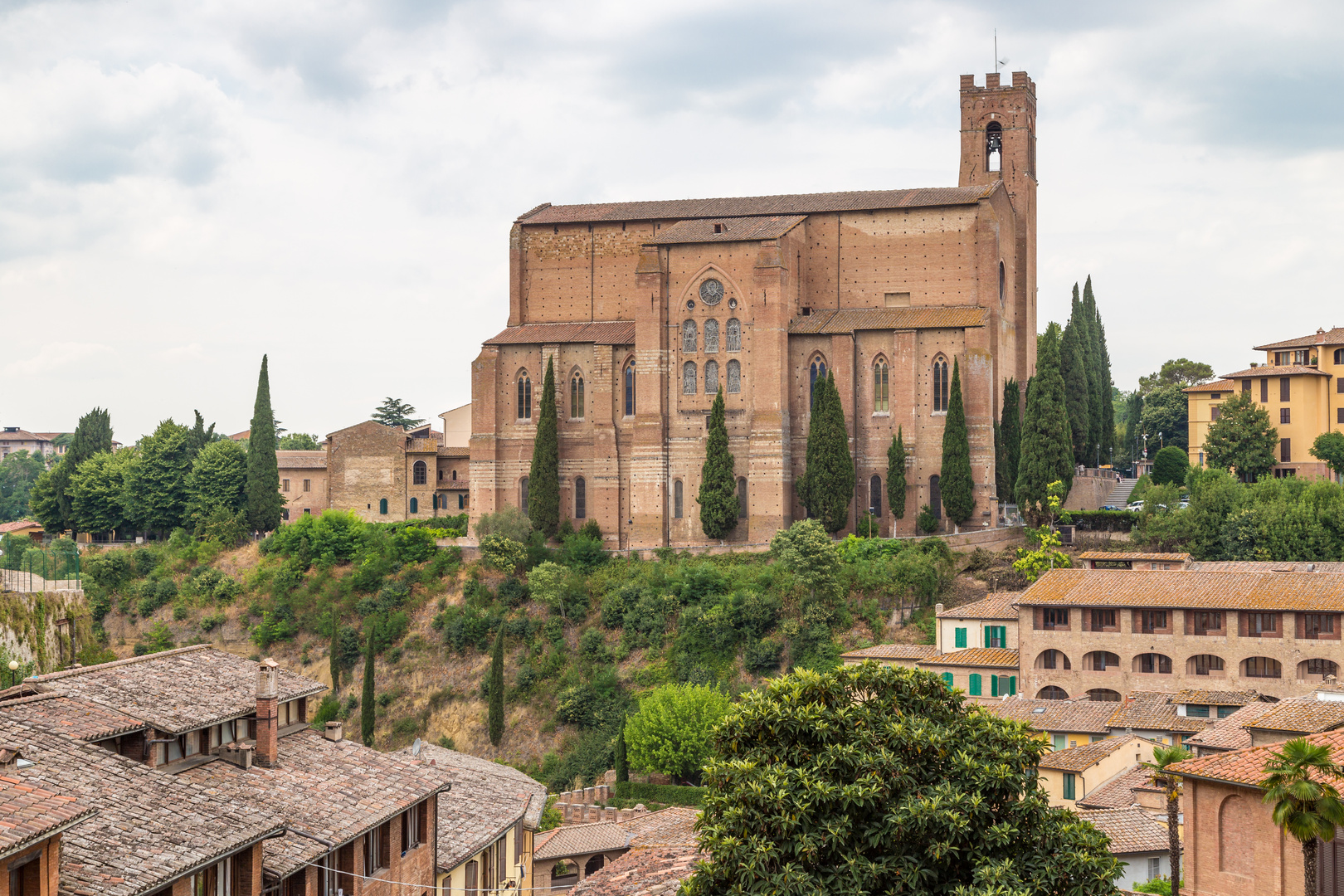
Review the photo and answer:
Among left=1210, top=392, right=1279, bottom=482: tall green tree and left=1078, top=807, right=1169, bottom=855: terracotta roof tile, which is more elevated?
left=1210, top=392, right=1279, bottom=482: tall green tree

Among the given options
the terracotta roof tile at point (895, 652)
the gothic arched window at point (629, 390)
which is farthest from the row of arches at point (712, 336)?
the terracotta roof tile at point (895, 652)

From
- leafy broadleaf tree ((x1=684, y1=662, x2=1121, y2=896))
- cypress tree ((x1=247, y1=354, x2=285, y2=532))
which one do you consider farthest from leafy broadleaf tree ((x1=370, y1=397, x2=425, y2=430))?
leafy broadleaf tree ((x1=684, y1=662, x2=1121, y2=896))

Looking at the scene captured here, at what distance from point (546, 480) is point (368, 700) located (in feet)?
40.9

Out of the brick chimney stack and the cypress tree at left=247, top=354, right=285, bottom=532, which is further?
the cypress tree at left=247, top=354, right=285, bottom=532

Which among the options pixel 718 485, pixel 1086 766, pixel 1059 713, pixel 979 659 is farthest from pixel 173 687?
A: pixel 718 485

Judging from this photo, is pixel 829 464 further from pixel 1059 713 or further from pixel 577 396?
pixel 1059 713

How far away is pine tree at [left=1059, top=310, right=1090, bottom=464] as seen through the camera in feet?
217

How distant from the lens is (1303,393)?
5988cm

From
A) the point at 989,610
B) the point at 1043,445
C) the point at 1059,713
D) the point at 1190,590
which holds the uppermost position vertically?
the point at 1043,445

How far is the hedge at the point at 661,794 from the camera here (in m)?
44.6

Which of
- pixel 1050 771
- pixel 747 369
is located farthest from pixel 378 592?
pixel 1050 771

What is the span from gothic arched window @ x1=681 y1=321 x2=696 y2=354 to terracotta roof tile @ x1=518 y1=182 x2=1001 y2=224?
18.9ft

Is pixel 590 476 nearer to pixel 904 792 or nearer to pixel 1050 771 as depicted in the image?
pixel 1050 771

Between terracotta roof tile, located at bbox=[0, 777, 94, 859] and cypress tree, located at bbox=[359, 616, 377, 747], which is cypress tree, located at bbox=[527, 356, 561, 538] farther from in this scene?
terracotta roof tile, located at bbox=[0, 777, 94, 859]
